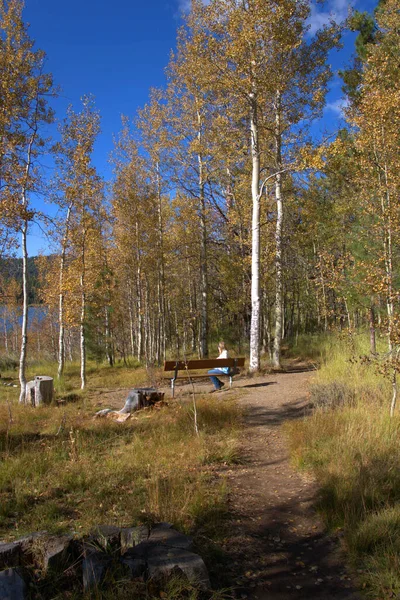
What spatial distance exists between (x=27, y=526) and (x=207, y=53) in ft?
40.9

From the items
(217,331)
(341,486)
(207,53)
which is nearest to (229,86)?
(207,53)

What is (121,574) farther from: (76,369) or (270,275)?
(76,369)

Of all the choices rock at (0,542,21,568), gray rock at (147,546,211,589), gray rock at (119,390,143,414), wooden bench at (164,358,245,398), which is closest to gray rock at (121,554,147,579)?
gray rock at (147,546,211,589)

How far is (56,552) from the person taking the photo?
10.3ft

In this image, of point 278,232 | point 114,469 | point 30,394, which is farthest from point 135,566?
point 278,232

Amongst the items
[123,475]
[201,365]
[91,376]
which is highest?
[201,365]

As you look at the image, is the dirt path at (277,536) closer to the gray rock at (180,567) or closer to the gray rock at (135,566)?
the gray rock at (180,567)

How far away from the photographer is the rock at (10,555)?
10.2 feet

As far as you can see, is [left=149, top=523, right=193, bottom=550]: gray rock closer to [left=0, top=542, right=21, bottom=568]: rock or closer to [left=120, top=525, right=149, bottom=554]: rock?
[left=120, top=525, right=149, bottom=554]: rock

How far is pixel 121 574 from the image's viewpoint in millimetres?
2996

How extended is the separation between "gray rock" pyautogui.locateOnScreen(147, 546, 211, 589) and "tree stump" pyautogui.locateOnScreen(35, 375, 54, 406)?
26.3 ft

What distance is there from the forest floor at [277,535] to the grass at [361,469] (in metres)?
0.17

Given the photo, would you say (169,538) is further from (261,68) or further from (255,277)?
(261,68)

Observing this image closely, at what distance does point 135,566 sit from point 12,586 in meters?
0.77
